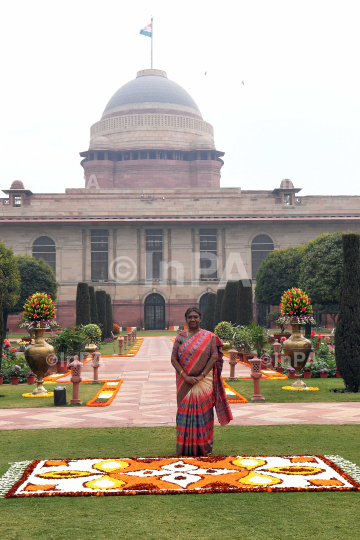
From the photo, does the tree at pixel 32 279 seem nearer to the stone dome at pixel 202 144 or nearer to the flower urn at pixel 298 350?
the stone dome at pixel 202 144

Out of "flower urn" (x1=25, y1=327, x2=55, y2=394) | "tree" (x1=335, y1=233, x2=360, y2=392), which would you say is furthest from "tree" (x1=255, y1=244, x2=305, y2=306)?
"flower urn" (x1=25, y1=327, x2=55, y2=394)

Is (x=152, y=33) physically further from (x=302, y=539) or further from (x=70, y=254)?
(x=302, y=539)

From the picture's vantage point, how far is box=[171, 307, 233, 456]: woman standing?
7.36 m

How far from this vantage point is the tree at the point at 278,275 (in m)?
47.1

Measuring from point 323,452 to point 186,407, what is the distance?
1.88 m

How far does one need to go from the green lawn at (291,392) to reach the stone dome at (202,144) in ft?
189

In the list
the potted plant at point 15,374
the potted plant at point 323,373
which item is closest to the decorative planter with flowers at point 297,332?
the potted plant at point 323,373

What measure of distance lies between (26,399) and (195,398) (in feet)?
23.8

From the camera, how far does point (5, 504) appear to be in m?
5.62

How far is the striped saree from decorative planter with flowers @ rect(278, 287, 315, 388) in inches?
283

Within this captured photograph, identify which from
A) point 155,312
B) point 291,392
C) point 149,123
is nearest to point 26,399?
point 291,392

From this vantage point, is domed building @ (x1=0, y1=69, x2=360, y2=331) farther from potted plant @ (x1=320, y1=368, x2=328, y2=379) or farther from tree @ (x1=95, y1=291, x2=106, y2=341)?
potted plant @ (x1=320, y1=368, x2=328, y2=379)

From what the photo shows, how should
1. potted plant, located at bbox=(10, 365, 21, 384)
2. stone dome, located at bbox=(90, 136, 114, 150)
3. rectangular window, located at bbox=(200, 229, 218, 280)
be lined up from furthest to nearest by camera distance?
stone dome, located at bbox=(90, 136, 114, 150)
rectangular window, located at bbox=(200, 229, 218, 280)
potted plant, located at bbox=(10, 365, 21, 384)

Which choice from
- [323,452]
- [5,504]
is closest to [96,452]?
[5,504]
